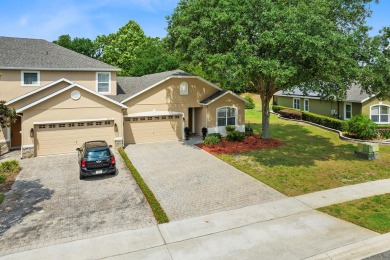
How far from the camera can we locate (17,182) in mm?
14664

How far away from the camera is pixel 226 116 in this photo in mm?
26078

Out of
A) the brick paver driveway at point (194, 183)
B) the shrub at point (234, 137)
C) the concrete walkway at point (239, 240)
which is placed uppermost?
the shrub at point (234, 137)

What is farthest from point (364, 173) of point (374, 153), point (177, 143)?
point (177, 143)

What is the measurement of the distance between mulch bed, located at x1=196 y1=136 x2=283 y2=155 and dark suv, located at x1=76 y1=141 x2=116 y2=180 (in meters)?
7.93

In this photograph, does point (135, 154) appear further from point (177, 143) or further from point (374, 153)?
point (374, 153)

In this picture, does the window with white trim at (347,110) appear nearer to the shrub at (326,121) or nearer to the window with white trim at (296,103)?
the shrub at (326,121)

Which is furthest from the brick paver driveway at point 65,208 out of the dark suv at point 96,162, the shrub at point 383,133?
the shrub at point 383,133

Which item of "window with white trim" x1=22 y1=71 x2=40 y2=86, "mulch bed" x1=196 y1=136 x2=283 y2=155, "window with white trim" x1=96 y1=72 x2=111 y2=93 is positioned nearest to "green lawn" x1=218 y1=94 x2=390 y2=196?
"mulch bed" x1=196 y1=136 x2=283 y2=155

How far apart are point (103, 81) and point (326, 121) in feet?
76.0

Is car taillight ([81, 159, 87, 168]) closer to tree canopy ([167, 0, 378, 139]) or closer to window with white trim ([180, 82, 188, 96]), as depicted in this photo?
tree canopy ([167, 0, 378, 139])

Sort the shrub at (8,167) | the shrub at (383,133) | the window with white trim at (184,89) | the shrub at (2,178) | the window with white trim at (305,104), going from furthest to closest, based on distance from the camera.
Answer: the window with white trim at (305,104)
the shrub at (383,133)
the window with white trim at (184,89)
the shrub at (8,167)
the shrub at (2,178)

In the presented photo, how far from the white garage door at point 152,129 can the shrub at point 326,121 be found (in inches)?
620

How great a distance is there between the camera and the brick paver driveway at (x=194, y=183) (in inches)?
466

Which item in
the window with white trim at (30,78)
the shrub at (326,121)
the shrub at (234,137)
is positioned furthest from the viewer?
the shrub at (326,121)
